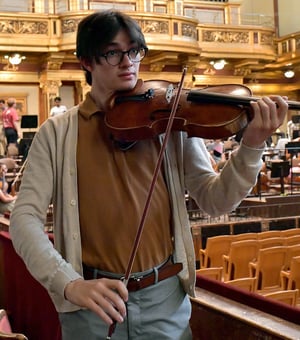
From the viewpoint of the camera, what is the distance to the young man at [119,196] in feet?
5.12

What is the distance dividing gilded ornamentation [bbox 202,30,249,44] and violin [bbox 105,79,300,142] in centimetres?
1625

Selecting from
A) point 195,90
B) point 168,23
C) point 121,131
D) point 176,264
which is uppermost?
point 168,23

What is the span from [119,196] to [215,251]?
4.76m

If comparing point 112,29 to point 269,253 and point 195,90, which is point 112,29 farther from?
point 269,253

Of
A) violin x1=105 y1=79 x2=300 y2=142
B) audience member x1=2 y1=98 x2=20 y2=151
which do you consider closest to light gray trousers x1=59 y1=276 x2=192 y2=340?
violin x1=105 y1=79 x2=300 y2=142

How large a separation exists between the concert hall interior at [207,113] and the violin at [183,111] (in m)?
0.02

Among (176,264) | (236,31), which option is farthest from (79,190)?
(236,31)

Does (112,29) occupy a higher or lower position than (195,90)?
higher

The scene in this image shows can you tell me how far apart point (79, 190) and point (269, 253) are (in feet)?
13.3

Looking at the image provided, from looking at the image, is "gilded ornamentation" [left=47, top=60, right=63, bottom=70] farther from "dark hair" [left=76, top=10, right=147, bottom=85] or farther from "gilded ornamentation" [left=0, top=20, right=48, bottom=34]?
"dark hair" [left=76, top=10, right=147, bottom=85]

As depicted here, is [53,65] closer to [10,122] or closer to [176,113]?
[10,122]

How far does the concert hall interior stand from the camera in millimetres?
2447

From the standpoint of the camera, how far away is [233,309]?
2.29 metres

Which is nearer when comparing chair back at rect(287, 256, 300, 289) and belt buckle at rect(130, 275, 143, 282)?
belt buckle at rect(130, 275, 143, 282)
